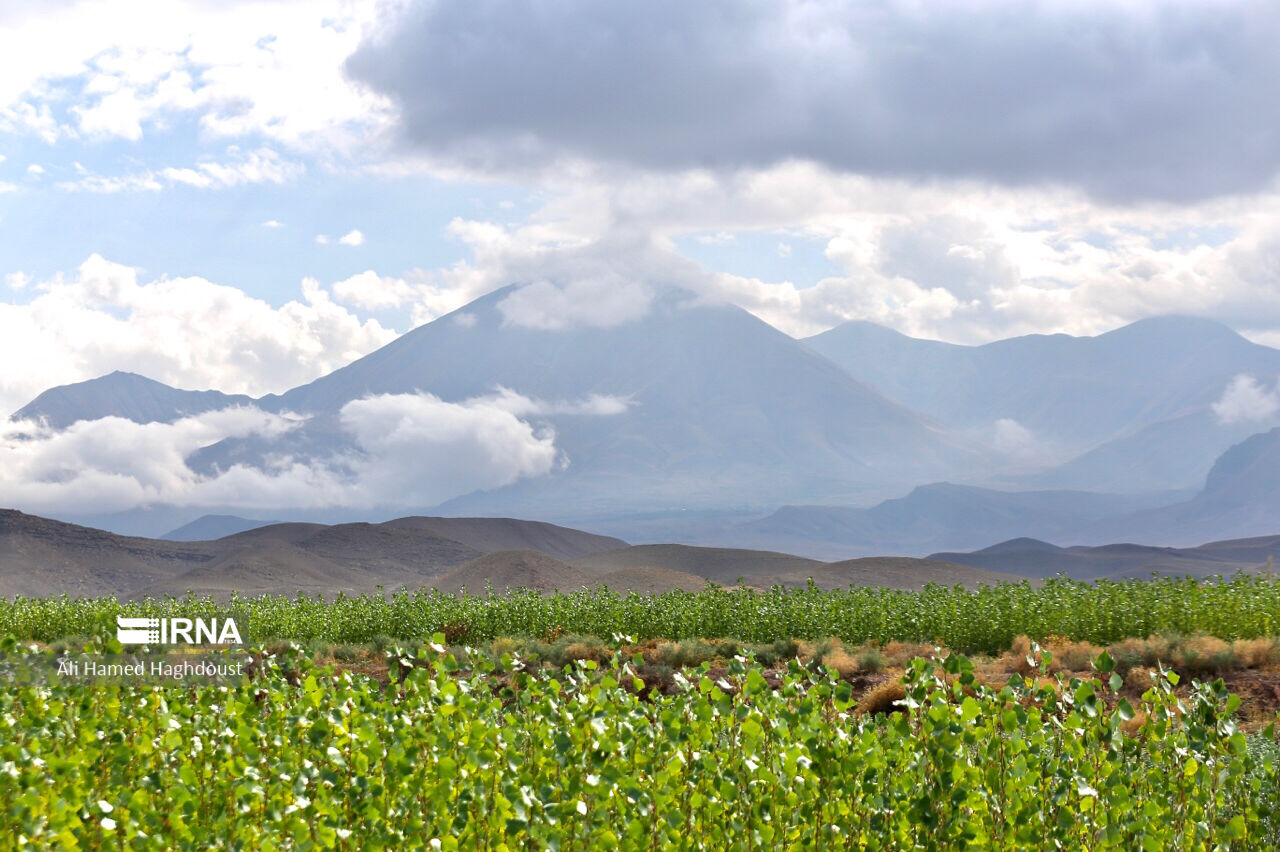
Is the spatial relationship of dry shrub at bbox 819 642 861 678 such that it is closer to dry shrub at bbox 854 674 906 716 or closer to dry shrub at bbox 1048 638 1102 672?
dry shrub at bbox 854 674 906 716

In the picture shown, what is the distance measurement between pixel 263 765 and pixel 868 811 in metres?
2.71

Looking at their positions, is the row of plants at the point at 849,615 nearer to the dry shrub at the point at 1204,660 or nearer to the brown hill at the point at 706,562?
the dry shrub at the point at 1204,660

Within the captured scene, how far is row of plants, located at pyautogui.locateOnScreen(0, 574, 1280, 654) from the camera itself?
48.9 ft

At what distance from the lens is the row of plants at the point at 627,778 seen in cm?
394

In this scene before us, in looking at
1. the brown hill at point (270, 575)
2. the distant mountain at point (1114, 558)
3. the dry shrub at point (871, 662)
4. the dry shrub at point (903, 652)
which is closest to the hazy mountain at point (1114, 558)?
the distant mountain at point (1114, 558)

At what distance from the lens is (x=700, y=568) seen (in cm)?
5956

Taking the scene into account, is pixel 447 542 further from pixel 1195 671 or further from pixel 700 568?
pixel 1195 671

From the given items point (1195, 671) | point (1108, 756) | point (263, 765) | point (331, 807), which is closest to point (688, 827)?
point (331, 807)

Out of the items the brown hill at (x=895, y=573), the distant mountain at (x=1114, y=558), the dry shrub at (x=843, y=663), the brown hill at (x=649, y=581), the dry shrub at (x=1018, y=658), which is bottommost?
the distant mountain at (x=1114, y=558)

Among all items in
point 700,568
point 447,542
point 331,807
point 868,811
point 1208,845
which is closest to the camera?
point 331,807

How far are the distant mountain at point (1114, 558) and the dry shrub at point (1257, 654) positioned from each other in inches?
2624

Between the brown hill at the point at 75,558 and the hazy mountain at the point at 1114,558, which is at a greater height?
the brown hill at the point at 75,558

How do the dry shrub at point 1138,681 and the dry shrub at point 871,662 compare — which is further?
the dry shrub at point 871,662

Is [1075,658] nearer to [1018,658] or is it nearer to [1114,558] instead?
[1018,658]
